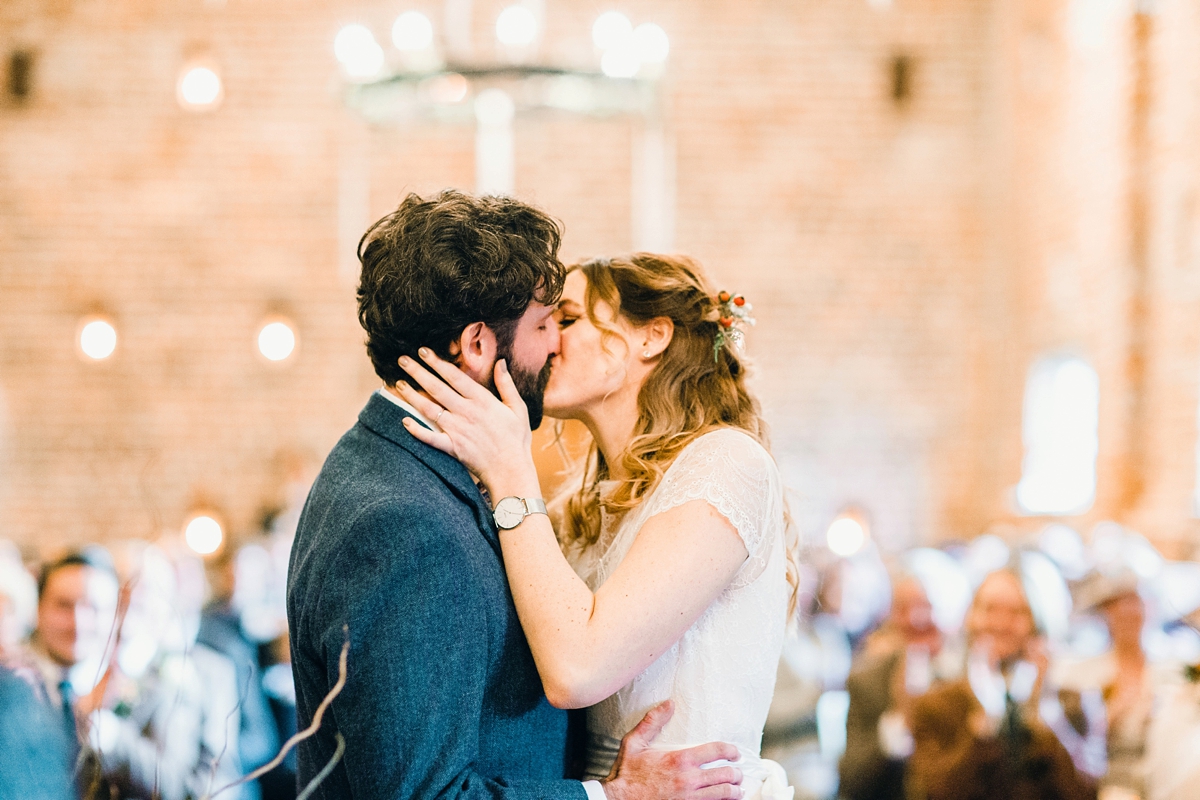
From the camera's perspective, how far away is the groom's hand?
71.0 inches

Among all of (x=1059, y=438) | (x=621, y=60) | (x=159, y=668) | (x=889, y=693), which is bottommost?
(x=889, y=693)

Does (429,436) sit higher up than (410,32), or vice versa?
(410,32)

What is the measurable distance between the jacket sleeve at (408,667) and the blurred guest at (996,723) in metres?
2.87

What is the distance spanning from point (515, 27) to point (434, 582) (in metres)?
4.28

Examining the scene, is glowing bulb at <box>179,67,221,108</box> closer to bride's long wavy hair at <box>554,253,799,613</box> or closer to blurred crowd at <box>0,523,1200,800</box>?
blurred crowd at <box>0,523,1200,800</box>

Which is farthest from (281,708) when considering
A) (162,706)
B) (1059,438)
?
(1059,438)

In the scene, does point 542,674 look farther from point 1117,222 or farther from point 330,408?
point 330,408

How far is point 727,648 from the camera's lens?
1.98 meters

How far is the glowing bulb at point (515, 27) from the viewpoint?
534cm

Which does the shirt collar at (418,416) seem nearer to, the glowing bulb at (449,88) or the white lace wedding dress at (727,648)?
the white lace wedding dress at (727,648)

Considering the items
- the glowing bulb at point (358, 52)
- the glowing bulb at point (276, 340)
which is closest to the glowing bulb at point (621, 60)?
the glowing bulb at point (358, 52)

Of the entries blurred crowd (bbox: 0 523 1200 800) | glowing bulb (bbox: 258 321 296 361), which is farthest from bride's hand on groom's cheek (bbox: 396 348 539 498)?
glowing bulb (bbox: 258 321 296 361)

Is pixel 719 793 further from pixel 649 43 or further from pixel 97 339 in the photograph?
pixel 97 339

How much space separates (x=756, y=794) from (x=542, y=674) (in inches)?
21.2
